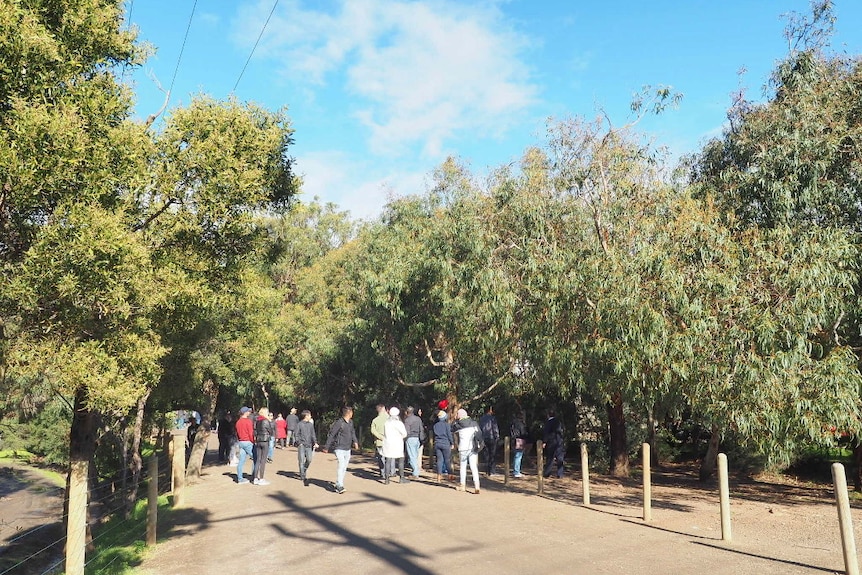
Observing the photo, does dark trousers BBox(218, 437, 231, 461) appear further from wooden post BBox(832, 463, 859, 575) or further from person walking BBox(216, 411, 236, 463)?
wooden post BBox(832, 463, 859, 575)

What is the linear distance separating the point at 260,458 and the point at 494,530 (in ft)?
26.1

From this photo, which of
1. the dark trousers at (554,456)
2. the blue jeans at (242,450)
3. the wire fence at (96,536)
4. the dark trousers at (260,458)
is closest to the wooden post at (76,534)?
the wire fence at (96,536)

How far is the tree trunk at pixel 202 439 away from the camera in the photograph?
1955 centimetres

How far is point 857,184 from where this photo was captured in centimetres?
1173

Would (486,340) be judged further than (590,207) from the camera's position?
Yes

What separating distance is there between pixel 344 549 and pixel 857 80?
1184cm

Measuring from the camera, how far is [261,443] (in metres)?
16.4

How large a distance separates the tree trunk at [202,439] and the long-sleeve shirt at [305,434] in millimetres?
4933

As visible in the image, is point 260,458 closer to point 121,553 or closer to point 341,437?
point 341,437

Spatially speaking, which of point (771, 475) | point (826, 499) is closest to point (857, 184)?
point (826, 499)

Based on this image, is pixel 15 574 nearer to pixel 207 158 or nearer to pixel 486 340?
pixel 486 340

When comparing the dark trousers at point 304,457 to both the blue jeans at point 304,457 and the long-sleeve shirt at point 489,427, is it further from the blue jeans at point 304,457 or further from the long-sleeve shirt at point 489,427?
the long-sleeve shirt at point 489,427

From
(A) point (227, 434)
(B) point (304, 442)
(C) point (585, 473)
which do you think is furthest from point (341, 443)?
(A) point (227, 434)

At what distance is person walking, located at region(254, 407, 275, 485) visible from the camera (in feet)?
52.5
